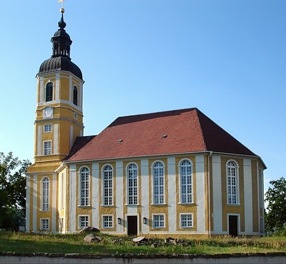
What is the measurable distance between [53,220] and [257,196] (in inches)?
777

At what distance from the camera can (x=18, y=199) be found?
63062 millimetres

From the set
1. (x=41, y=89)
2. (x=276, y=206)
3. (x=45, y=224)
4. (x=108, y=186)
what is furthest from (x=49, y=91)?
(x=276, y=206)

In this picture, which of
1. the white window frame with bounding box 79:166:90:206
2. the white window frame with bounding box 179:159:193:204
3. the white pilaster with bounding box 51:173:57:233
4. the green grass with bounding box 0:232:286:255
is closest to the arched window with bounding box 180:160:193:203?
the white window frame with bounding box 179:159:193:204

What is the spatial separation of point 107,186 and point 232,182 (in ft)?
35.4

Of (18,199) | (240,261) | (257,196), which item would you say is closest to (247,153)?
(257,196)

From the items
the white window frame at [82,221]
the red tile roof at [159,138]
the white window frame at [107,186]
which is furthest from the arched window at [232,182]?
the white window frame at [82,221]

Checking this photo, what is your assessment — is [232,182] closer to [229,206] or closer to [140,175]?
[229,206]

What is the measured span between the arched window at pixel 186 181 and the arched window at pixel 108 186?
6642 mm

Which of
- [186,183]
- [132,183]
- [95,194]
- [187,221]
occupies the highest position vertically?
[132,183]

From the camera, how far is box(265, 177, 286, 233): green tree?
56.7 m

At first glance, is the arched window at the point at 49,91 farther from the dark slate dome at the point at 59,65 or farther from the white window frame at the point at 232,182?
the white window frame at the point at 232,182

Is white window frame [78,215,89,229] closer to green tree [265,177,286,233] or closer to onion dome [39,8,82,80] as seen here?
onion dome [39,8,82,80]

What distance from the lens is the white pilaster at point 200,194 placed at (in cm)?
3812

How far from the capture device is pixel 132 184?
41562 millimetres
